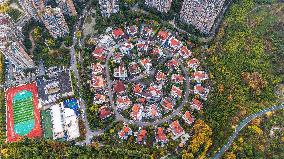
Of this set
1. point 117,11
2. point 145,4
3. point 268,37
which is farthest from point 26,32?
point 268,37

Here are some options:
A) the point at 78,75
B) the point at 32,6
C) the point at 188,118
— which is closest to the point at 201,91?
the point at 188,118

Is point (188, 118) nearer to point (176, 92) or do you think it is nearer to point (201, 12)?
point (176, 92)


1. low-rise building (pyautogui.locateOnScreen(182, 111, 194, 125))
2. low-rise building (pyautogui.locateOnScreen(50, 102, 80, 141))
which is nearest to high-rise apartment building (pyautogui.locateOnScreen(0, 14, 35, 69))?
low-rise building (pyautogui.locateOnScreen(50, 102, 80, 141))

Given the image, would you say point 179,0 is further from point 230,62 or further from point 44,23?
point 44,23

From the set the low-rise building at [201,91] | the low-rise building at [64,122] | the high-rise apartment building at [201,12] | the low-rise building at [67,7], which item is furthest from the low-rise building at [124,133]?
the low-rise building at [67,7]

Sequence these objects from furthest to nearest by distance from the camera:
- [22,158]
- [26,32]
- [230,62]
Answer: [26,32] → [230,62] → [22,158]

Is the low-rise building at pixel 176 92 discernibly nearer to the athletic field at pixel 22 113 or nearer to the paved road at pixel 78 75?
the paved road at pixel 78 75

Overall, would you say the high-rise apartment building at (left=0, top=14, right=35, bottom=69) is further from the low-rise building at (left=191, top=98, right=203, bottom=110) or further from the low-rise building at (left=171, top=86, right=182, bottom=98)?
the low-rise building at (left=191, top=98, right=203, bottom=110)
